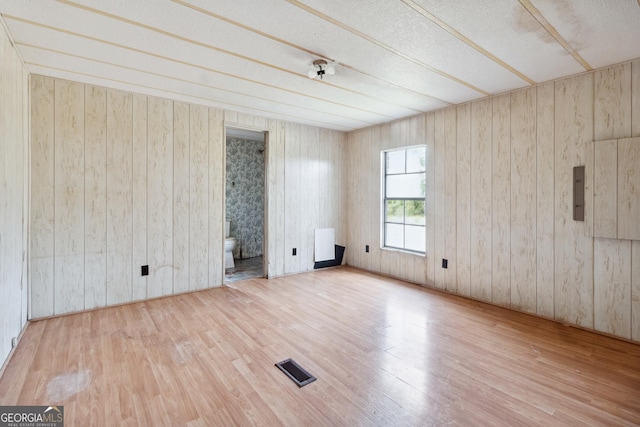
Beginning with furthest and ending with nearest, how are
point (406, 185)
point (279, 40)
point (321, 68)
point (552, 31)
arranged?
point (406, 185)
point (321, 68)
point (279, 40)
point (552, 31)

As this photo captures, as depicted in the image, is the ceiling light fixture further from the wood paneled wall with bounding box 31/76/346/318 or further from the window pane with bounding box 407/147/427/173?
the window pane with bounding box 407/147/427/173

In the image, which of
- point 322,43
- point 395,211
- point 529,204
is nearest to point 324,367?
point 322,43

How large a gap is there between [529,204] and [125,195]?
176 inches

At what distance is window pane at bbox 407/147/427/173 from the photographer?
4.24 metres

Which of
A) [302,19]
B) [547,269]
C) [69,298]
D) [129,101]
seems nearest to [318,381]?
[302,19]

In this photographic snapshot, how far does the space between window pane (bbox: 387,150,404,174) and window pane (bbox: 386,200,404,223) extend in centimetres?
49

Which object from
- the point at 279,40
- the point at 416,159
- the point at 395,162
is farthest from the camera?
the point at 395,162

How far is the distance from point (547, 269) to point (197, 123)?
172 inches

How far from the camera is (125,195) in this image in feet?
11.0

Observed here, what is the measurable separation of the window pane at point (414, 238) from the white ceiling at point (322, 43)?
187 centimetres

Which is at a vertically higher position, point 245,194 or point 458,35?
point 458,35

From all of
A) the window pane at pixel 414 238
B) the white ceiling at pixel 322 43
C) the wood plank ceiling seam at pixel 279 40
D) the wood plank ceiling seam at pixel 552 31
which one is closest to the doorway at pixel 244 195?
the white ceiling at pixel 322 43

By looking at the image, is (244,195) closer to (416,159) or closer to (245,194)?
(245,194)

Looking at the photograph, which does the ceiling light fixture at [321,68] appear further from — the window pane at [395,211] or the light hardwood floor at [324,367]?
the window pane at [395,211]
